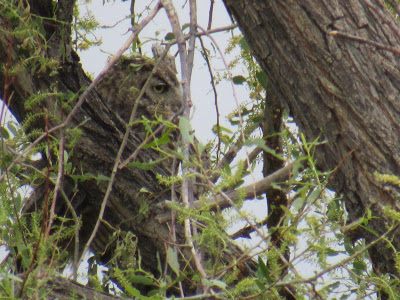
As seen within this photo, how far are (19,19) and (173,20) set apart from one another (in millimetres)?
492

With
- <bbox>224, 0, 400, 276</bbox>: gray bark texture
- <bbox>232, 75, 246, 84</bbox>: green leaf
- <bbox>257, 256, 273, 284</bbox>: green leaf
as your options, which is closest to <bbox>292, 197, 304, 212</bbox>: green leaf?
<bbox>257, 256, 273, 284</bbox>: green leaf

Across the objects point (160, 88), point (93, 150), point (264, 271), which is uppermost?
point (160, 88)

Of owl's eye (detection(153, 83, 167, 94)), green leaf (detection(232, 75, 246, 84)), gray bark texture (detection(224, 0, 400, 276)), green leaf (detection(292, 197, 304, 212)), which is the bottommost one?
green leaf (detection(292, 197, 304, 212))

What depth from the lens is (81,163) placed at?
82.6 inches

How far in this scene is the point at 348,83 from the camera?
4.54 feet

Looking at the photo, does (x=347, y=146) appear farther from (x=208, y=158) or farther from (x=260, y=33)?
(x=208, y=158)

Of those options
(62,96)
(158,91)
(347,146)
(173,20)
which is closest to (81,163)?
(62,96)

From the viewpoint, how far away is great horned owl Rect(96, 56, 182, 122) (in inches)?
106

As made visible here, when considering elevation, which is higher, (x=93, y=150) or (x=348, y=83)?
(x=93, y=150)

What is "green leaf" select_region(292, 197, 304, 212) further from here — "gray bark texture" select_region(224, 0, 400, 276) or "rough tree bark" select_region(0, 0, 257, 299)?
"rough tree bark" select_region(0, 0, 257, 299)

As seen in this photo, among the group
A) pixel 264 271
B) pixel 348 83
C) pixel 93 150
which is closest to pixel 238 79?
pixel 93 150

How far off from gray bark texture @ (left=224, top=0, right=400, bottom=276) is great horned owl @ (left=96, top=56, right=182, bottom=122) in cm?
124

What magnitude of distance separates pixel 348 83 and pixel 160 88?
1.56m

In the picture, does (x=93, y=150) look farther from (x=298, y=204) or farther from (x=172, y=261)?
(x=298, y=204)
